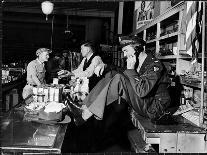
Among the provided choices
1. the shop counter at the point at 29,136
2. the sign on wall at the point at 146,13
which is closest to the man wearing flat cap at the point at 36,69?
the shop counter at the point at 29,136

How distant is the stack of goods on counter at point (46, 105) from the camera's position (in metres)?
1.99

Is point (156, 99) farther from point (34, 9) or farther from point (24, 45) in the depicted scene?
point (24, 45)

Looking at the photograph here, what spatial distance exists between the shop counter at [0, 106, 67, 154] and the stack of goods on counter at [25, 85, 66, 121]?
2.4 inches

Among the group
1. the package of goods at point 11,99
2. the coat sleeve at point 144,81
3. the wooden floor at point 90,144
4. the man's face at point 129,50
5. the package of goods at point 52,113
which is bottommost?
the wooden floor at point 90,144

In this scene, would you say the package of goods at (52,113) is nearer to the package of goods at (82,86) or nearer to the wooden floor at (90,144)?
the wooden floor at (90,144)

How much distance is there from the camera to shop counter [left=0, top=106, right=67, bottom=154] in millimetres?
1562

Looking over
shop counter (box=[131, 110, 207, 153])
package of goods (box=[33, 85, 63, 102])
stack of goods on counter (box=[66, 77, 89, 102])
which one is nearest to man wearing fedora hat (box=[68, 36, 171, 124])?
shop counter (box=[131, 110, 207, 153])

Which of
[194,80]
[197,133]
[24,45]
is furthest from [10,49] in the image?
[197,133]

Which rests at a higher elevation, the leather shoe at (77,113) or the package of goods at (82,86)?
the package of goods at (82,86)

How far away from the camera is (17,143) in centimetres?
163

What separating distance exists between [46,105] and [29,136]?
0.45 meters

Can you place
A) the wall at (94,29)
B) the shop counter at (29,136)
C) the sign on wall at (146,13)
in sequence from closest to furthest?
the shop counter at (29,136) → the sign on wall at (146,13) → the wall at (94,29)

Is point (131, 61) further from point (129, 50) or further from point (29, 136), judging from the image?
point (29, 136)

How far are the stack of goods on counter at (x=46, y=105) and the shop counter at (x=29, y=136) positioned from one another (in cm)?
6
